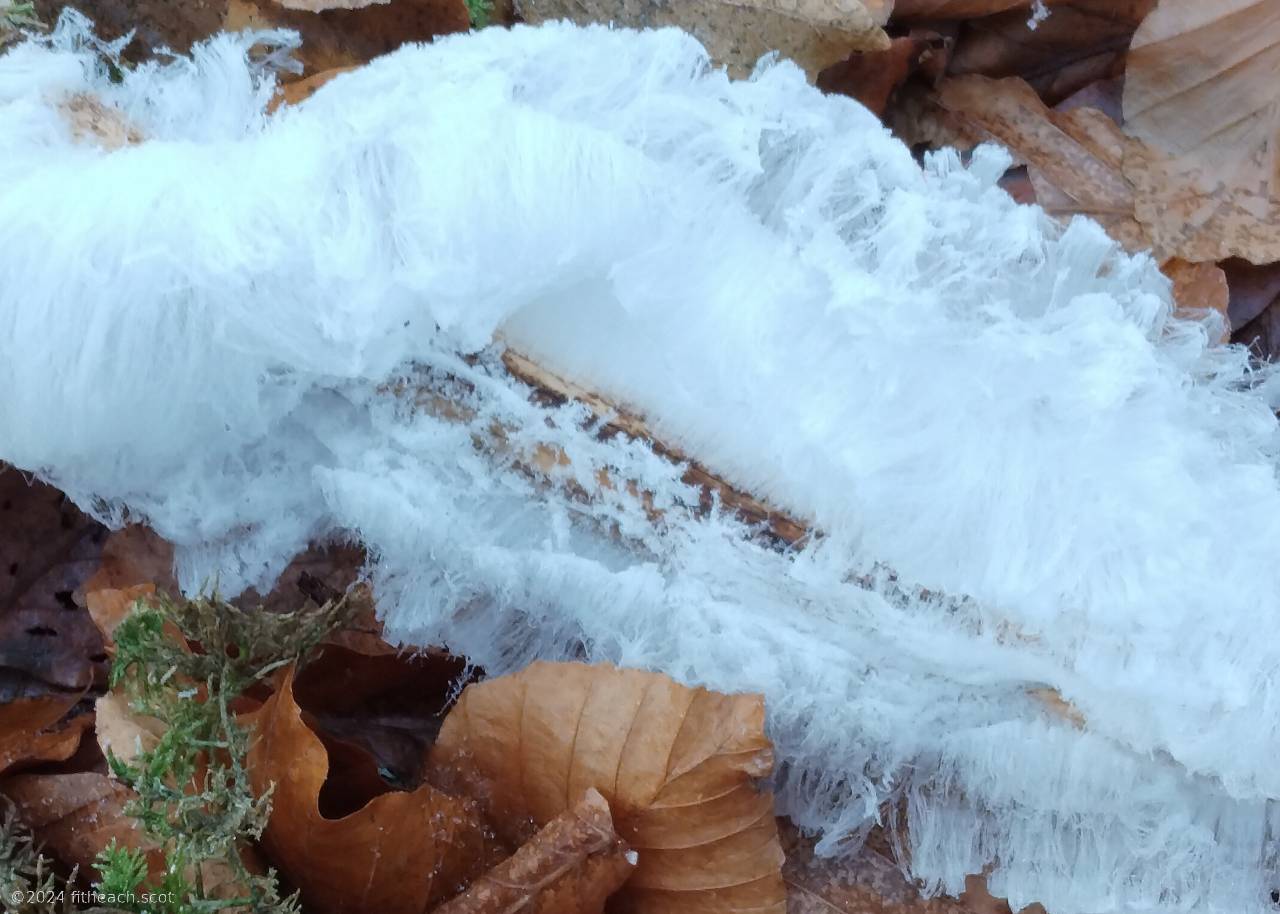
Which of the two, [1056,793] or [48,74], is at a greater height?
[48,74]

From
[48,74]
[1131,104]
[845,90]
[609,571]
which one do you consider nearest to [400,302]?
[609,571]

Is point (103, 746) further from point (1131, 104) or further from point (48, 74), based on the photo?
point (1131, 104)

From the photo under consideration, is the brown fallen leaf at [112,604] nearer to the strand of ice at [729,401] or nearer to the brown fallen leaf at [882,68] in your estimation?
the strand of ice at [729,401]

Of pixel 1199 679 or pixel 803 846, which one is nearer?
pixel 1199 679

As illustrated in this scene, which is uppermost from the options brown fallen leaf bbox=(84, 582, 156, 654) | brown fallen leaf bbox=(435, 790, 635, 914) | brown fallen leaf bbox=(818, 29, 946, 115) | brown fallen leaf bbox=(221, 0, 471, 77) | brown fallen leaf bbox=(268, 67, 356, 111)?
brown fallen leaf bbox=(818, 29, 946, 115)

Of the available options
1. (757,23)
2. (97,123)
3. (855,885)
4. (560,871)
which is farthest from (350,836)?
(757,23)

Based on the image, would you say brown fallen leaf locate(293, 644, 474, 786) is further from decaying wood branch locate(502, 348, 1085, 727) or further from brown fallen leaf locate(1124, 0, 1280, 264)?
brown fallen leaf locate(1124, 0, 1280, 264)

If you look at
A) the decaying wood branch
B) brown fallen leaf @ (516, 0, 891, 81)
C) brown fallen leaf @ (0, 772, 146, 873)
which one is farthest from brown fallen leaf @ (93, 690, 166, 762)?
brown fallen leaf @ (516, 0, 891, 81)
